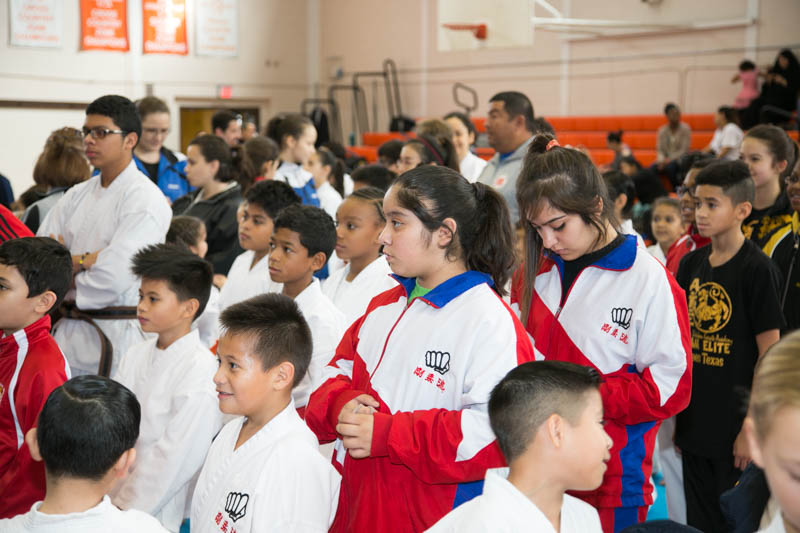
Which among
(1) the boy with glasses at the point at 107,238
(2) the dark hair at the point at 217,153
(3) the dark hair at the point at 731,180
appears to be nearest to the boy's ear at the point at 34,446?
(1) the boy with glasses at the point at 107,238

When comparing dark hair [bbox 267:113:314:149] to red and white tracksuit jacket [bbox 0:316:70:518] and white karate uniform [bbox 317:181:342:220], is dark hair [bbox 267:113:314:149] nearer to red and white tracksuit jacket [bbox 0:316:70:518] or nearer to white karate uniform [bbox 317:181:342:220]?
white karate uniform [bbox 317:181:342:220]

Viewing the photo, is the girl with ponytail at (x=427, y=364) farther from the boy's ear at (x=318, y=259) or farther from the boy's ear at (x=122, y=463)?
the boy's ear at (x=318, y=259)

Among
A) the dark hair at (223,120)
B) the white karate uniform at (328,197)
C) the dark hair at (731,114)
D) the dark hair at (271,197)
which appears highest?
the dark hair at (731,114)

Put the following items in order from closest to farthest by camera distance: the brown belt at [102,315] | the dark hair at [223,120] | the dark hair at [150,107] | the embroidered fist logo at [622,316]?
the embroidered fist logo at [622,316]
the brown belt at [102,315]
the dark hair at [150,107]
the dark hair at [223,120]

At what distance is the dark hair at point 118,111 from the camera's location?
362 centimetres

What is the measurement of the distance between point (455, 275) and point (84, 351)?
2.10m

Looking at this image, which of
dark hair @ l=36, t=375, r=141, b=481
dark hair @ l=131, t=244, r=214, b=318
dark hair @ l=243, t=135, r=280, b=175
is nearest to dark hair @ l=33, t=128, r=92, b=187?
dark hair @ l=243, t=135, r=280, b=175

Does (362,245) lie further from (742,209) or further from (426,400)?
(742,209)

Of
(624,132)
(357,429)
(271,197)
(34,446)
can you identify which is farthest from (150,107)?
(624,132)

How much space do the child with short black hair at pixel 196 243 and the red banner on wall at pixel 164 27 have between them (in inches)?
383

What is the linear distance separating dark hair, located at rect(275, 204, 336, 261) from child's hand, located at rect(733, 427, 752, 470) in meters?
1.76

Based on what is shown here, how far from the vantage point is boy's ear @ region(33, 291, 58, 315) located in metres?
2.78

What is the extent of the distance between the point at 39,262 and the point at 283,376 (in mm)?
1105

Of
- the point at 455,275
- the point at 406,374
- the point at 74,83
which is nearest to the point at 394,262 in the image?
the point at 455,275
